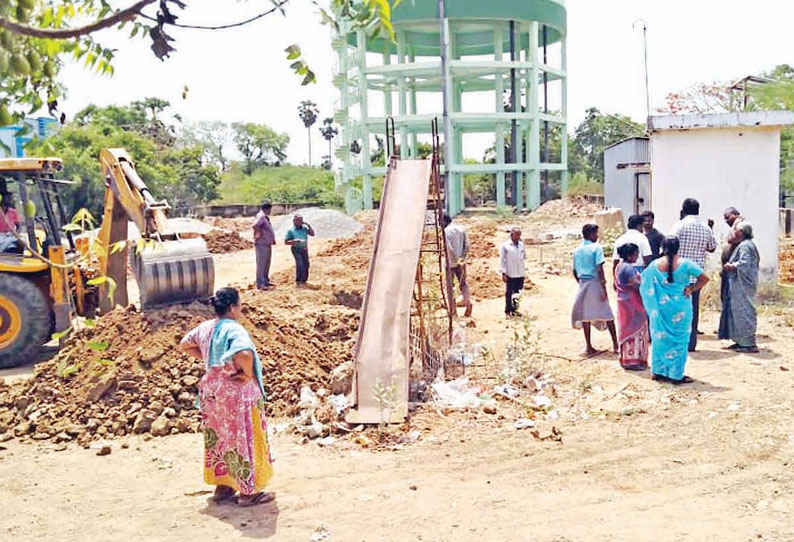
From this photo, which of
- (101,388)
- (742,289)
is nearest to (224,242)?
(101,388)

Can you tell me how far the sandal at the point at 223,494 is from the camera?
5168 mm

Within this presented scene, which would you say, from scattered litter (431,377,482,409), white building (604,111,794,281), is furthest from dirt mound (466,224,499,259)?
scattered litter (431,377,482,409)

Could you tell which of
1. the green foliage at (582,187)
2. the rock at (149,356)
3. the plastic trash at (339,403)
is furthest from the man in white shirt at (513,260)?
the green foliage at (582,187)

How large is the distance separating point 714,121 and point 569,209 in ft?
66.1

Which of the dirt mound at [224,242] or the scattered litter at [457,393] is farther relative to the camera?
the dirt mound at [224,242]

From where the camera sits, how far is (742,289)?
8453 mm

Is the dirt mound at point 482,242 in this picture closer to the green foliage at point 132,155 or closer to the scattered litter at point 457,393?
the green foliage at point 132,155

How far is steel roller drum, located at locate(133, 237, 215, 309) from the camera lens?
8.07m

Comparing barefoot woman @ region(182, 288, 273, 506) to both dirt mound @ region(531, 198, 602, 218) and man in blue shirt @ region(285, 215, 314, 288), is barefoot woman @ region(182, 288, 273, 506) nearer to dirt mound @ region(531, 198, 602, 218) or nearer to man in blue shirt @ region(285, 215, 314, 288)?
man in blue shirt @ region(285, 215, 314, 288)

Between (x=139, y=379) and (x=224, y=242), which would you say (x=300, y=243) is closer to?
(x=139, y=379)

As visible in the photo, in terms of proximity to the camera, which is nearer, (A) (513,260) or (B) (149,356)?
(B) (149,356)

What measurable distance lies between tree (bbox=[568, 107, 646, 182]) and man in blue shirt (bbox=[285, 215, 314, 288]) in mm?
36406

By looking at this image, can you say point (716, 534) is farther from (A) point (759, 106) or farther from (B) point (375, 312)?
(A) point (759, 106)

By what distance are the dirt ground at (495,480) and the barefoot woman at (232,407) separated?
0.72 ft
